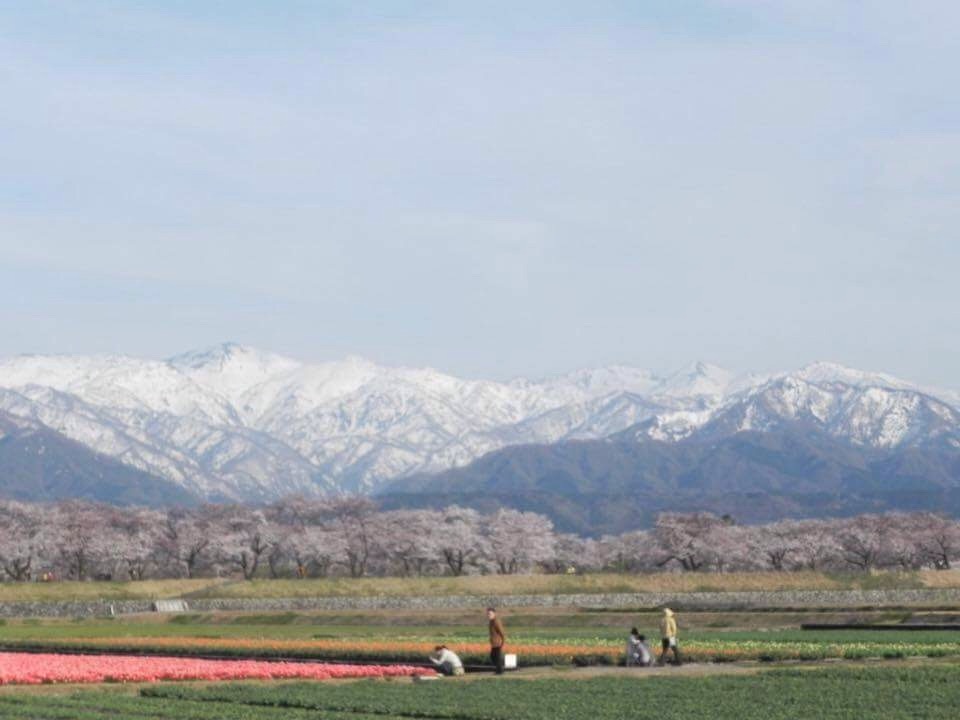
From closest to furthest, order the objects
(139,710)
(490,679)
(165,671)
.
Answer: (139,710) → (490,679) → (165,671)

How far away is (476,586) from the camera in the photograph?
129 meters

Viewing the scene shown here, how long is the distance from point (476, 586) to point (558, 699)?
3481 inches

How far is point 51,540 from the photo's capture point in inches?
6905

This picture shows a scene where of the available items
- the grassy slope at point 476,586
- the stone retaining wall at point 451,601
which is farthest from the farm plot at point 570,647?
the grassy slope at point 476,586

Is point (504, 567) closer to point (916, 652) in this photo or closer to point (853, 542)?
point (853, 542)

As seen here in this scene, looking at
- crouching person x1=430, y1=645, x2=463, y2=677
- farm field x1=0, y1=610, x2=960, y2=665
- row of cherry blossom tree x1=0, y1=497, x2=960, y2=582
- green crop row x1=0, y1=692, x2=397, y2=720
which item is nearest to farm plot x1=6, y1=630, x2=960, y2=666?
farm field x1=0, y1=610, x2=960, y2=665

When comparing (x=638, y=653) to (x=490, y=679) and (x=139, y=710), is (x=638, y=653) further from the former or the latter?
(x=139, y=710)

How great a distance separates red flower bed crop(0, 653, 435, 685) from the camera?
1921 inches

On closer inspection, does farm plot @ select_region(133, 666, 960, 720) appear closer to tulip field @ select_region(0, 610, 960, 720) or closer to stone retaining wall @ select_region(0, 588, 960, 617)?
tulip field @ select_region(0, 610, 960, 720)

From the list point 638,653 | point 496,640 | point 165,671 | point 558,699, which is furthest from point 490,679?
point 165,671

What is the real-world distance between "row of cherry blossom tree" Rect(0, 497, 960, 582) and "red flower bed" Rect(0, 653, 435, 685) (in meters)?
123

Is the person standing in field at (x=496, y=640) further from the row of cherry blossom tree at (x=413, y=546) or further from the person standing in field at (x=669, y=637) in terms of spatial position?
the row of cherry blossom tree at (x=413, y=546)

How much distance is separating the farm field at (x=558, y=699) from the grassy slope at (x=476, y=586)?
247 ft

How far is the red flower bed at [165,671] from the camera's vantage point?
48.8 metres
